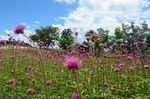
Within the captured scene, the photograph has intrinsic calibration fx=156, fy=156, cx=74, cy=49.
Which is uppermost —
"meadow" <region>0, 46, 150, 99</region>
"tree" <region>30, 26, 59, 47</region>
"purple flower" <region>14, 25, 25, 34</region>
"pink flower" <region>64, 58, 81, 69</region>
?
"tree" <region>30, 26, 59, 47</region>

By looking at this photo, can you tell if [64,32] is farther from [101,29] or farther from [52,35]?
[101,29]

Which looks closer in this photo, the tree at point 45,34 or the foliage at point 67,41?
the foliage at point 67,41

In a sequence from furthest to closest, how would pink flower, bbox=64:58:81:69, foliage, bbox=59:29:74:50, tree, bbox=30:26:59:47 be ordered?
tree, bbox=30:26:59:47, foliage, bbox=59:29:74:50, pink flower, bbox=64:58:81:69

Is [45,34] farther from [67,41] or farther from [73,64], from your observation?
[73,64]

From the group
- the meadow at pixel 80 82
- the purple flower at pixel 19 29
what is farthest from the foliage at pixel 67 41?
the purple flower at pixel 19 29

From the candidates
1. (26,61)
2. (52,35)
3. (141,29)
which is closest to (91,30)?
(26,61)

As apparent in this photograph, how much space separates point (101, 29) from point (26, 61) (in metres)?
79.9

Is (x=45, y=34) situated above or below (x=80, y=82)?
above

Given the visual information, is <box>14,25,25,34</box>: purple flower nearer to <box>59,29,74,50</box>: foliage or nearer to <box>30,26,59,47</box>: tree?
<box>59,29,74,50</box>: foliage

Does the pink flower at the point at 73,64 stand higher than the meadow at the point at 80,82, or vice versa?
the pink flower at the point at 73,64

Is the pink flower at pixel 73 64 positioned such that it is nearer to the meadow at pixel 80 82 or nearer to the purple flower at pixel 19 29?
the meadow at pixel 80 82

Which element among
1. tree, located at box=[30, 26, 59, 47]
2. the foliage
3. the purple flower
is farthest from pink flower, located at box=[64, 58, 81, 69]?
tree, located at box=[30, 26, 59, 47]

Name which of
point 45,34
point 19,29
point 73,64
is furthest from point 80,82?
point 45,34

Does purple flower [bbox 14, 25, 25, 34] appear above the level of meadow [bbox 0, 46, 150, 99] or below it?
above
